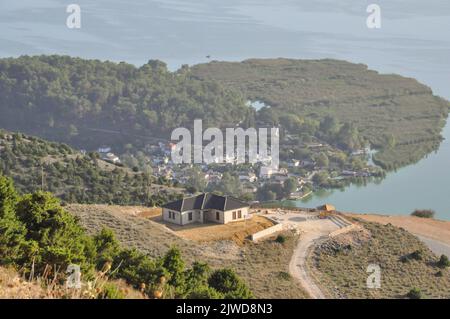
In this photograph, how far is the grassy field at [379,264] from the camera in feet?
45.7

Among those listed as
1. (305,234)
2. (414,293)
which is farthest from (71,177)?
(414,293)

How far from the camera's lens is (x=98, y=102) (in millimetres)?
47781

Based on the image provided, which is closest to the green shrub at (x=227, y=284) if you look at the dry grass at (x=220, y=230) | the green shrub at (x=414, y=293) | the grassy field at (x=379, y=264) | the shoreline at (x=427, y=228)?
the grassy field at (x=379, y=264)

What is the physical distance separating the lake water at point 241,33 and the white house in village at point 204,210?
29457mm

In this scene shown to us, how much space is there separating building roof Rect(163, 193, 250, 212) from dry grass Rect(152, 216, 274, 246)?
1.20ft

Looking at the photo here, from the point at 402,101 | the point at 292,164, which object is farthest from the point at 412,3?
the point at 292,164

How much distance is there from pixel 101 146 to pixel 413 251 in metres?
27.8

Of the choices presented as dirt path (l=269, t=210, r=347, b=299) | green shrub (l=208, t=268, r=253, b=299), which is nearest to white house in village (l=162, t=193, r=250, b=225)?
dirt path (l=269, t=210, r=347, b=299)

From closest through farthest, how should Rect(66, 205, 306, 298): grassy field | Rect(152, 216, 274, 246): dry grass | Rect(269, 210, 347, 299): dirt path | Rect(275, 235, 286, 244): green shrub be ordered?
Rect(66, 205, 306, 298): grassy field < Rect(269, 210, 347, 299): dirt path < Rect(152, 216, 274, 246): dry grass < Rect(275, 235, 286, 244): green shrub

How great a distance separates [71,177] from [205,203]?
7.74 metres

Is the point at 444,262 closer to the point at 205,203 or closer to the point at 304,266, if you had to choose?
the point at 304,266

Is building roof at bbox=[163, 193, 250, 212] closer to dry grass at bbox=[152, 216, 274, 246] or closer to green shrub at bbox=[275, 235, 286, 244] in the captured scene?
dry grass at bbox=[152, 216, 274, 246]

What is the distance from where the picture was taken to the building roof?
16.4 m
